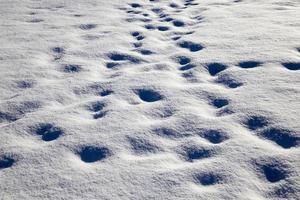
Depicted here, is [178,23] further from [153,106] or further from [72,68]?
[153,106]

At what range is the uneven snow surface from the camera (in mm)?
1685

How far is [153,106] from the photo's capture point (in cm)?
226

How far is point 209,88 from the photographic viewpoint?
2406mm

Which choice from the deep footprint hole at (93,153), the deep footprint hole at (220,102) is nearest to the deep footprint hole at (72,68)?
the deep footprint hole at (93,153)

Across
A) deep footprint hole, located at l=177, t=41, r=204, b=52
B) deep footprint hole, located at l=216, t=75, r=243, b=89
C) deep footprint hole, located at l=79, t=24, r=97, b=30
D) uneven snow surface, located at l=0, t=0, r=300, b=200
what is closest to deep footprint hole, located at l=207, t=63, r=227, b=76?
uneven snow surface, located at l=0, t=0, r=300, b=200

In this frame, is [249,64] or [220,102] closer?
[220,102]

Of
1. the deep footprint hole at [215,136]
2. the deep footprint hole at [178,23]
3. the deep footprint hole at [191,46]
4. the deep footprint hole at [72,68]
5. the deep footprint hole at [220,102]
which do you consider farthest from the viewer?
the deep footprint hole at [178,23]

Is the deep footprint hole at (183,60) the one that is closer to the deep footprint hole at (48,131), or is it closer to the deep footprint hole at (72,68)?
the deep footprint hole at (72,68)

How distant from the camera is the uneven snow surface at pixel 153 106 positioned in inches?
66.3

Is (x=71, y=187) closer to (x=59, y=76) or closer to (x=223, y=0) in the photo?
(x=59, y=76)

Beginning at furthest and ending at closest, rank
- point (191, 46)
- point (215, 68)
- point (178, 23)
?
point (178, 23) < point (191, 46) < point (215, 68)

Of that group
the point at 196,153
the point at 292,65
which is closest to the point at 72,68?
the point at 196,153

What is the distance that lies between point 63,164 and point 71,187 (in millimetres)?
183

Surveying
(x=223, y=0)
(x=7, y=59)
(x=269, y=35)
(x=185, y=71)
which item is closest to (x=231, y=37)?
(x=269, y=35)
